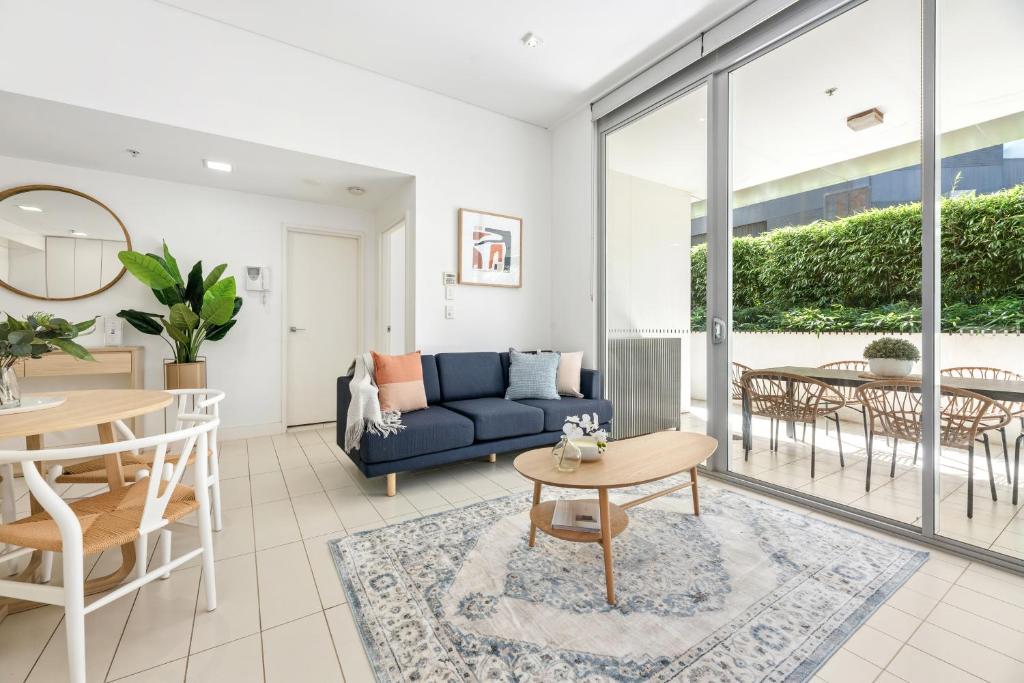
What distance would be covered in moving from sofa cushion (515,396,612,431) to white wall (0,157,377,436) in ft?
8.86

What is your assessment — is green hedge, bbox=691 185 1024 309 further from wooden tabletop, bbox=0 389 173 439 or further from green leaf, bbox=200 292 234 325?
green leaf, bbox=200 292 234 325

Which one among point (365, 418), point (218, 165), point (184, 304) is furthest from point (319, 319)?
point (365, 418)

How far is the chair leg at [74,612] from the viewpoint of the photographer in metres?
1.16

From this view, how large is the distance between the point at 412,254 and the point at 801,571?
3.40m

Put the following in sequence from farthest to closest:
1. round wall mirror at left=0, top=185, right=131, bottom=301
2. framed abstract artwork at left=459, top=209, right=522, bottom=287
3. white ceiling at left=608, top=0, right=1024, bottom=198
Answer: framed abstract artwork at left=459, top=209, right=522, bottom=287 < round wall mirror at left=0, top=185, right=131, bottom=301 < white ceiling at left=608, top=0, right=1024, bottom=198

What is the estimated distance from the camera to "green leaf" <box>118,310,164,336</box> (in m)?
3.69

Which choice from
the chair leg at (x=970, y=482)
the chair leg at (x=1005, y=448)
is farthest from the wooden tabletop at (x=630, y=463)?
the chair leg at (x=1005, y=448)

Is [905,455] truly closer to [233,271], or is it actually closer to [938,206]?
[938,206]

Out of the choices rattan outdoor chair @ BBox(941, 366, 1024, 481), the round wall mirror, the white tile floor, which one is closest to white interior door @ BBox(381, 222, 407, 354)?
the round wall mirror

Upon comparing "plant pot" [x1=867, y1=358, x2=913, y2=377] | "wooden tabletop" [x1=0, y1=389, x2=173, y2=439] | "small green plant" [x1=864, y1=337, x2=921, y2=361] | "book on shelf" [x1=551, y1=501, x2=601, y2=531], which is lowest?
"book on shelf" [x1=551, y1=501, x2=601, y2=531]

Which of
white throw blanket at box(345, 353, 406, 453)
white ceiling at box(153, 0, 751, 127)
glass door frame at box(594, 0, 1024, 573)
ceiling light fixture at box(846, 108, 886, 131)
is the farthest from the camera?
white ceiling at box(153, 0, 751, 127)

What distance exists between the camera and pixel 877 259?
237cm

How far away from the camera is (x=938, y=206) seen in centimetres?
213

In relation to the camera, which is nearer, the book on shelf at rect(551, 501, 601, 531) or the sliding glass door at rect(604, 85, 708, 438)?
the book on shelf at rect(551, 501, 601, 531)
